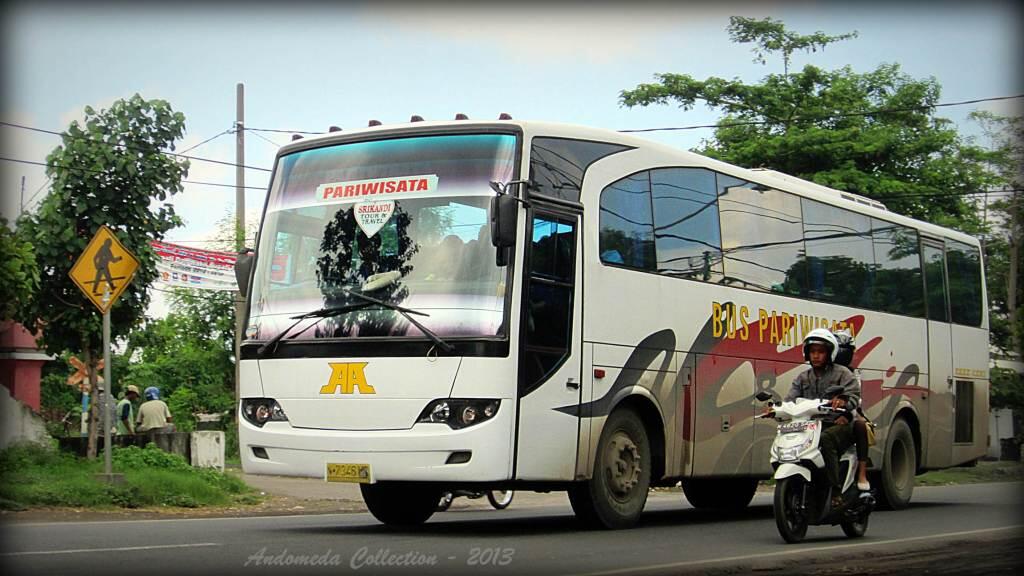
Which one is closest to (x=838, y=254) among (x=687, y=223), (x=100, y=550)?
(x=687, y=223)

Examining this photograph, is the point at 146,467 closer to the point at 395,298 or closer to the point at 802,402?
the point at 395,298

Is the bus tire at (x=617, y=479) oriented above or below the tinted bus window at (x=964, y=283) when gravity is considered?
below

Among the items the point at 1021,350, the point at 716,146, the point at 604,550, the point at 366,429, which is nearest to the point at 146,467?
the point at 366,429

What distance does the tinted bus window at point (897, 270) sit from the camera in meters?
17.9

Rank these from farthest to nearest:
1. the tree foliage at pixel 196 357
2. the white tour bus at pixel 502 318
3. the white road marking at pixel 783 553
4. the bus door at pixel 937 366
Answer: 1. the tree foliage at pixel 196 357
2. the bus door at pixel 937 366
3. the white tour bus at pixel 502 318
4. the white road marking at pixel 783 553

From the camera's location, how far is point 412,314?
1127 centimetres

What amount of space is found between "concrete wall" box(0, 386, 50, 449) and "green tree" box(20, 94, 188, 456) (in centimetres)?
82

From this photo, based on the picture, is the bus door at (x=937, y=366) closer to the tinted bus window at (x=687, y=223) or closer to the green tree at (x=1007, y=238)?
the tinted bus window at (x=687, y=223)

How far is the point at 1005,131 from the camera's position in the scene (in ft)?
141

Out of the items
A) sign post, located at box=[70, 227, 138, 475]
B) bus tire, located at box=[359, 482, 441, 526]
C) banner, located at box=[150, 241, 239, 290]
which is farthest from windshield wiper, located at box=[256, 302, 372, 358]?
banner, located at box=[150, 241, 239, 290]

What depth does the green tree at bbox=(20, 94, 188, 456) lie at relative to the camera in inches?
776

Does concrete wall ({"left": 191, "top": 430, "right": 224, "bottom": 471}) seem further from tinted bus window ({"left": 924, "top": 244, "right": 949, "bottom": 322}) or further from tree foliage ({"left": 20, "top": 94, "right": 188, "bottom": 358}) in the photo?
tinted bus window ({"left": 924, "top": 244, "right": 949, "bottom": 322})

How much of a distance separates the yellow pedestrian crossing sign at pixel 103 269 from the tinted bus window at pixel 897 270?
947cm

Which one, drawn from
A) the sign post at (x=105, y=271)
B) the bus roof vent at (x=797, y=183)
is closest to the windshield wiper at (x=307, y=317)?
the sign post at (x=105, y=271)
